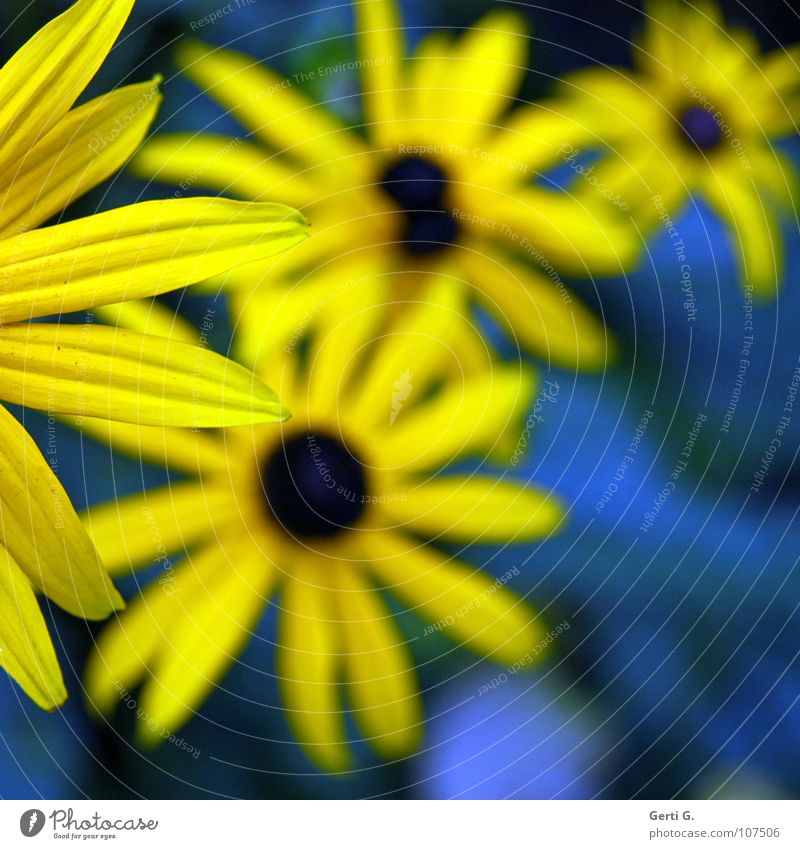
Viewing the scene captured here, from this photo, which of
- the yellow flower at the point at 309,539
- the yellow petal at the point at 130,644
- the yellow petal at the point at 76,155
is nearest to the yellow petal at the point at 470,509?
the yellow flower at the point at 309,539

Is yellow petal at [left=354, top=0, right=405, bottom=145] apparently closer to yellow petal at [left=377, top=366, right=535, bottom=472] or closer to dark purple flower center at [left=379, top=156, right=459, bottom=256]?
dark purple flower center at [left=379, top=156, right=459, bottom=256]

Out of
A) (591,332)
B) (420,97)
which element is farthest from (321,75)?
(591,332)

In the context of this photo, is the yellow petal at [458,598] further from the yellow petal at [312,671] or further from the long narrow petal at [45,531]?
the long narrow petal at [45,531]

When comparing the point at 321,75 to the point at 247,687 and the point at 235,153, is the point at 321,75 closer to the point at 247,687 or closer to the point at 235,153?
the point at 235,153

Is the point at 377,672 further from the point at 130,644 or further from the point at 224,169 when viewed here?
the point at 224,169

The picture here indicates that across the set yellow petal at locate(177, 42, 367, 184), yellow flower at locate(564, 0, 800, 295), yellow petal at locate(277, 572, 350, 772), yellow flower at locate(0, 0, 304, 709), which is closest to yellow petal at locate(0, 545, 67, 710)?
yellow flower at locate(0, 0, 304, 709)
